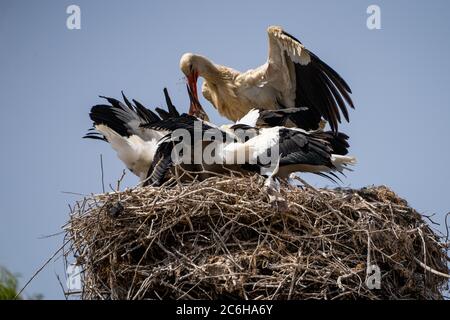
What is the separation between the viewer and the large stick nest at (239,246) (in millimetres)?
6332

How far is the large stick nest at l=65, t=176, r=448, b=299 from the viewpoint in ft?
20.8

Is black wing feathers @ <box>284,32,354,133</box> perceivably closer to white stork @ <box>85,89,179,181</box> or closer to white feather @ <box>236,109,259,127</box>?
white feather @ <box>236,109,259,127</box>

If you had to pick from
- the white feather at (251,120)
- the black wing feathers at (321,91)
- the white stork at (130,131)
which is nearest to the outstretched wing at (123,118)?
the white stork at (130,131)

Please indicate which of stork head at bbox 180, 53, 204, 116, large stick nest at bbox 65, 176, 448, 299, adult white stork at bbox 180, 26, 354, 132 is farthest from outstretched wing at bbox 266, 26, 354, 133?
large stick nest at bbox 65, 176, 448, 299

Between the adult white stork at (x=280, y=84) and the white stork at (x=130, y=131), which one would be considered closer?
the white stork at (x=130, y=131)

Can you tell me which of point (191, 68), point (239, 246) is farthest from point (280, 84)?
point (239, 246)

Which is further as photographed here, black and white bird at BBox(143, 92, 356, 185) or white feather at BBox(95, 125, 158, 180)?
white feather at BBox(95, 125, 158, 180)

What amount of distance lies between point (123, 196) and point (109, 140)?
136cm

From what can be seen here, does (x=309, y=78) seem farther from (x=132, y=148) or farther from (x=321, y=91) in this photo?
(x=132, y=148)

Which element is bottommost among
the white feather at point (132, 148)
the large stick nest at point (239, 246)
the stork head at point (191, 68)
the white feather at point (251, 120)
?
Result: the large stick nest at point (239, 246)

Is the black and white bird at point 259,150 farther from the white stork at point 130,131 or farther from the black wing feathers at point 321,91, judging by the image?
the black wing feathers at point 321,91

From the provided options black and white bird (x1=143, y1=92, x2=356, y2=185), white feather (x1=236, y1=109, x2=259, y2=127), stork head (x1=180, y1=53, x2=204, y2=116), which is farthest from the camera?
stork head (x1=180, y1=53, x2=204, y2=116)

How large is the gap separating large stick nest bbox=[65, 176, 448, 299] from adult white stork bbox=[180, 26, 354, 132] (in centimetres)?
221
